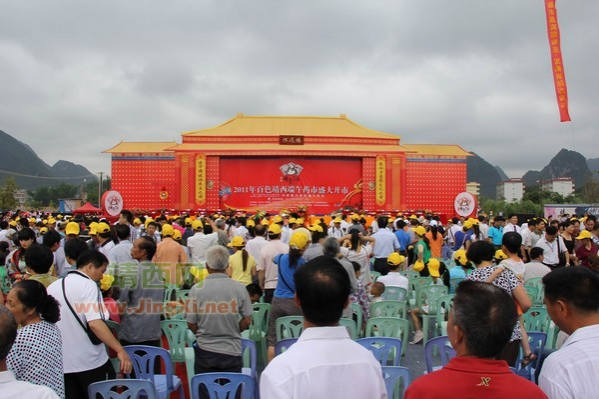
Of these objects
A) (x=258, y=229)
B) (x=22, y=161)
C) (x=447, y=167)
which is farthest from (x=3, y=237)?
(x=22, y=161)

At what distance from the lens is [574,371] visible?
1.53m

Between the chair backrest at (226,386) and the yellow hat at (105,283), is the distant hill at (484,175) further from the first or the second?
the chair backrest at (226,386)

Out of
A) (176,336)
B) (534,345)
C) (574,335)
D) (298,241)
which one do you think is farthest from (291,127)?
(574,335)

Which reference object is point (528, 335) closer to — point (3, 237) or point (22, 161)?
point (3, 237)

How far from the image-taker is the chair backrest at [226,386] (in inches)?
98.5

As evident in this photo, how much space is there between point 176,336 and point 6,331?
2155 millimetres

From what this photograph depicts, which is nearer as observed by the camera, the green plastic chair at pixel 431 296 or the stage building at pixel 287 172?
the green plastic chair at pixel 431 296

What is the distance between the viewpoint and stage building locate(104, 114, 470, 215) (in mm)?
20312

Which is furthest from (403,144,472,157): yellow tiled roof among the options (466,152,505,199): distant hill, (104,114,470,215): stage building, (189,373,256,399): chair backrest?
(466,152,505,199): distant hill

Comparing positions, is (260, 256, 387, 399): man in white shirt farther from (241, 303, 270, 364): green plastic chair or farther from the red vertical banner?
the red vertical banner

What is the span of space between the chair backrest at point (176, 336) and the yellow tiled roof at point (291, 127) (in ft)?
57.6

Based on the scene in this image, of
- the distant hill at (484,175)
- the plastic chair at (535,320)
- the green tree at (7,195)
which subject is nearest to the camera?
the plastic chair at (535,320)

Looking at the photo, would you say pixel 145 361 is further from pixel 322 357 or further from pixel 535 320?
pixel 535 320

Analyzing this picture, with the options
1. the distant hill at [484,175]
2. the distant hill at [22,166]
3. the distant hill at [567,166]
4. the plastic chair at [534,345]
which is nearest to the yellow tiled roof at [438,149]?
the plastic chair at [534,345]
